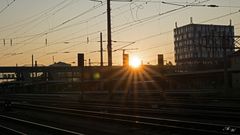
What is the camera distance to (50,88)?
372ft

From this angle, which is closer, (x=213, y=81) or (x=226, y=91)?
(x=226, y=91)

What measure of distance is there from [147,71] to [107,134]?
77.2 m

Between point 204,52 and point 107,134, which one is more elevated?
point 204,52

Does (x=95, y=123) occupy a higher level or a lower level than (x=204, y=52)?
lower

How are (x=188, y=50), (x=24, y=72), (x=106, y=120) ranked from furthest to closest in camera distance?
(x=188, y=50) < (x=24, y=72) < (x=106, y=120)

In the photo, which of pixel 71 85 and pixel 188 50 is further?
pixel 188 50

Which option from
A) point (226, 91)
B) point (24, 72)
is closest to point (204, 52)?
point (24, 72)

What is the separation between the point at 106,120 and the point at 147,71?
72.2 metres

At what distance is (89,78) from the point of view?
91875 millimetres

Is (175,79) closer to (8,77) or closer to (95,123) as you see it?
(95,123)

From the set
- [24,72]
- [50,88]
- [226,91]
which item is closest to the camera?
[226,91]

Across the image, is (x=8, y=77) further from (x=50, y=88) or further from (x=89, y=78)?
(x=89, y=78)

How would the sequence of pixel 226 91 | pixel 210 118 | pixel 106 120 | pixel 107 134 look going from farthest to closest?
pixel 226 91
pixel 106 120
pixel 210 118
pixel 107 134

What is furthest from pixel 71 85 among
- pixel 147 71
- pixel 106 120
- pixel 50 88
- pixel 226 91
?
pixel 106 120
